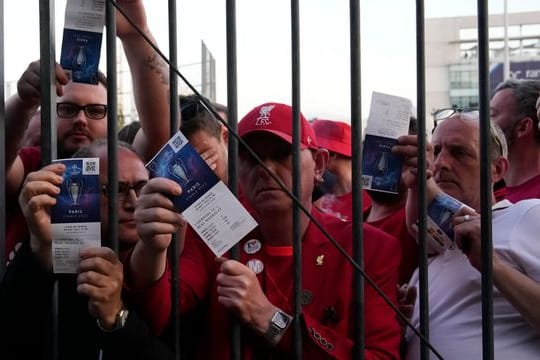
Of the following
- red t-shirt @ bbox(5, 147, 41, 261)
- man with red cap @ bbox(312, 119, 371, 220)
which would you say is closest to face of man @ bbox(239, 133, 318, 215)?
red t-shirt @ bbox(5, 147, 41, 261)

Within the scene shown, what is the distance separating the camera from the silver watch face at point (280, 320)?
5.35 ft

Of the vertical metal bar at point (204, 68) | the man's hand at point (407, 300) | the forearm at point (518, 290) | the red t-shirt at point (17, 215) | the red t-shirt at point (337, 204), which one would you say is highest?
the vertical metal bar at point (204, 68)

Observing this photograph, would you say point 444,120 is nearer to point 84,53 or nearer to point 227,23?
point 227,23

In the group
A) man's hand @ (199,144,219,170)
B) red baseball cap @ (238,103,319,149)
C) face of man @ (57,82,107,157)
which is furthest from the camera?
face of man @ (57,82,107,157)

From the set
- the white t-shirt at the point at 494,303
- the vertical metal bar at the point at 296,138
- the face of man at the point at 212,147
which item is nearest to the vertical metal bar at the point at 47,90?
the vertical metal bar at the point at 296,138

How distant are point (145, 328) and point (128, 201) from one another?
0.42 meters

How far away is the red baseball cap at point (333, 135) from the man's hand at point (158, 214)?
72.4 inches

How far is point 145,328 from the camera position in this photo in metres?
1.64

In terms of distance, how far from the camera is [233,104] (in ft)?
5.26

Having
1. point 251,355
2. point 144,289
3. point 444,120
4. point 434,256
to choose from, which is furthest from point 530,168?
point 144,289

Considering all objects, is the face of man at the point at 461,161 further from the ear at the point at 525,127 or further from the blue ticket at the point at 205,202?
the blue ticket at the point at 205,202

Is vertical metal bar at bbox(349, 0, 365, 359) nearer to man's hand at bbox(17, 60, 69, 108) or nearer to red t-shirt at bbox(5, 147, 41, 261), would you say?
man's hand at bbox(17, 60, 69, 108)

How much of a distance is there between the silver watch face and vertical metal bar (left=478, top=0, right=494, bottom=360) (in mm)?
430

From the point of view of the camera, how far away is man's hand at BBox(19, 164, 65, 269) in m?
1.58
